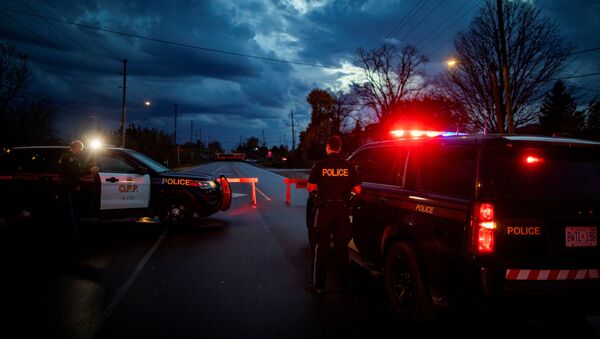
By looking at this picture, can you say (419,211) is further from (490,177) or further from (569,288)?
(569,288)

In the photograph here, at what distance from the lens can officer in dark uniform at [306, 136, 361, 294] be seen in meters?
4.80

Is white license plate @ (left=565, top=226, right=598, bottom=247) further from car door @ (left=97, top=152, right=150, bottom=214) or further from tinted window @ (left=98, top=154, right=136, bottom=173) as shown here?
tinted window @ (left=98, top=154, right=136, bottom=173)

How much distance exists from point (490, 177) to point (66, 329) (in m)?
4.08

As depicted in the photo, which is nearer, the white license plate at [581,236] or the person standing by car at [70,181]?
the white license plate at [581,236]

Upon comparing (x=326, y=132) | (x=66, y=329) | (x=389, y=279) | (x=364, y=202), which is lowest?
(x=66, y=329)

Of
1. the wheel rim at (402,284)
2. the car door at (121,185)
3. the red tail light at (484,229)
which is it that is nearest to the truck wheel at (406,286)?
the wheel rim at (402,284)

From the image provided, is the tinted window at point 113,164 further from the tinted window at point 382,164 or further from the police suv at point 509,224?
the police suv at point 509,224

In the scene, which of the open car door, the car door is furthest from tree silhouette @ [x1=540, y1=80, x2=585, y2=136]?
the car door

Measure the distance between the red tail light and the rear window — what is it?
15cm

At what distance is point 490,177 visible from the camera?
320 centimetres

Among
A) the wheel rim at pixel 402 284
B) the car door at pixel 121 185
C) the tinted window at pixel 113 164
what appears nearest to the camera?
the wheel rim at pixel 402 284

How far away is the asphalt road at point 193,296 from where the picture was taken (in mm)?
3867

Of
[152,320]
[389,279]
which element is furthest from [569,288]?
[152,320]

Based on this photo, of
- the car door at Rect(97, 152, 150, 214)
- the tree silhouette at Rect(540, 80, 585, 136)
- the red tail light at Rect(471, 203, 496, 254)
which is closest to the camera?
the red tail light at Rect(471, 203, 496, 254)
